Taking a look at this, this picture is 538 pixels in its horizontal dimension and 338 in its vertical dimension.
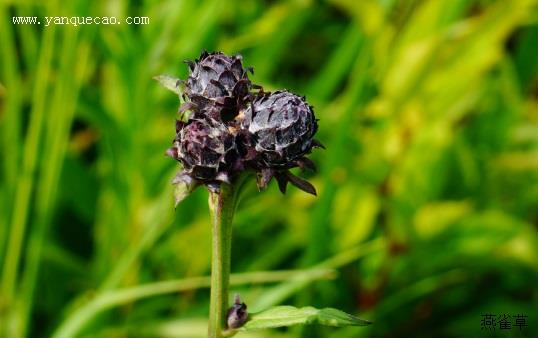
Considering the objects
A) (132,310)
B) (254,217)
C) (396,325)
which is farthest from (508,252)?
(132,310)

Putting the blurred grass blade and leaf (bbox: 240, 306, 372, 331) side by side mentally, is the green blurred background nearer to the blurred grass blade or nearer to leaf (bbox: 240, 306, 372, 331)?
the blurred grass blade

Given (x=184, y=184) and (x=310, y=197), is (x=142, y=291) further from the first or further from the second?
(x=310, y=197)

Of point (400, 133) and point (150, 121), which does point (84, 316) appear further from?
point (400, 133)

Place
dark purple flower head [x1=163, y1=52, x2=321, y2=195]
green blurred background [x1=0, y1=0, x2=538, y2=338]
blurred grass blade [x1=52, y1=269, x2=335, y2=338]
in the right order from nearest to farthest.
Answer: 1. dark purple flower head [x1=163, y1=52, x2=321, y2=195]
2. blurred grass blade [x1=52, y1=269, x2=335, y2=338]
3. green blurred background [x1=0, y1=0, x2=538, y2=338]

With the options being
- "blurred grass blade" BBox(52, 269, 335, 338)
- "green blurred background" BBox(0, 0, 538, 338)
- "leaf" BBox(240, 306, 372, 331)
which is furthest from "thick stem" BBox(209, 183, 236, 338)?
"green blurred background" BBox(0, 0, 538, 338)

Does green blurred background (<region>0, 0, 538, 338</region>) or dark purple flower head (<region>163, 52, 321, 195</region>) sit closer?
→ dark purple flower head (<region>163, 52, 321, 195</region>)

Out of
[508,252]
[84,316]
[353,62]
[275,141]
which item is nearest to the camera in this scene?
[275,141]

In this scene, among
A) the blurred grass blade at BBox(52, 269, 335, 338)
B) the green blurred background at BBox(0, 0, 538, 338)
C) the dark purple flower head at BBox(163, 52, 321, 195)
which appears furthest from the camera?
the green blurred background at BBox(0, 0, 538, 338)
